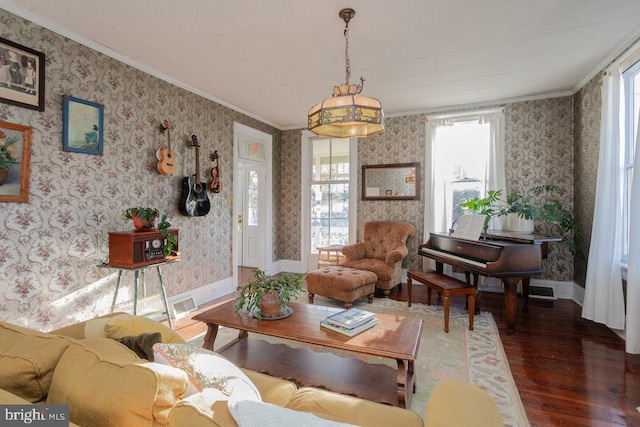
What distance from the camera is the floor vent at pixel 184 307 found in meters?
3.52

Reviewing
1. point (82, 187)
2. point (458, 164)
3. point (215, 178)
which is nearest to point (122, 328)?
point (82, 187)


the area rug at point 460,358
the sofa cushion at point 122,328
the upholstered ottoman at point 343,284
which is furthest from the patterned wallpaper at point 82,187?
the sofa cushion at point 122,328

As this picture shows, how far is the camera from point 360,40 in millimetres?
2738

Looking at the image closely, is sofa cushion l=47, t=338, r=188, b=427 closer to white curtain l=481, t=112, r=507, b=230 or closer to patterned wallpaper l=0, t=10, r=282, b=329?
patterned wallpaper l=0, t=10, r=282, b=329

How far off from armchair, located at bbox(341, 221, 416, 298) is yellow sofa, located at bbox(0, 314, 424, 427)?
307 centimetres

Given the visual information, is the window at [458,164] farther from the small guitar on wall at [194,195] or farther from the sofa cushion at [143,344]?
the sofa cushion at [143,344]

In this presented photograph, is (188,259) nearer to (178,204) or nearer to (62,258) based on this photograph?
(178,204)

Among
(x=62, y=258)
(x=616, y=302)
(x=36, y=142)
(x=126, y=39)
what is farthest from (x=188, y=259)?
(x=616, y=302)

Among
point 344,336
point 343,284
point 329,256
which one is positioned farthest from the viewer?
point 329,256

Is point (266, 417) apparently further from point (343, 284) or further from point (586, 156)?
point (586, 156)

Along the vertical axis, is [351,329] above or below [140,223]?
below

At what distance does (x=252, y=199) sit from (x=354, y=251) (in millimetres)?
2567

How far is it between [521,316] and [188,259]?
390cm

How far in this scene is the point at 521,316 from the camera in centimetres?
348
